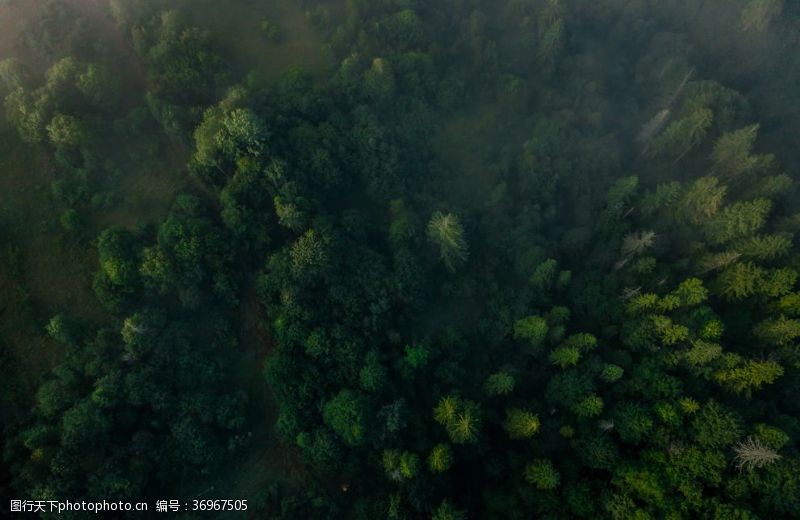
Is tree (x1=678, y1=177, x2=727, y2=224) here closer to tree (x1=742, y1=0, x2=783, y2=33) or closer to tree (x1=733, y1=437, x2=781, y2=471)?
tree (x1=733, y1=437, x2=781, y2=471)

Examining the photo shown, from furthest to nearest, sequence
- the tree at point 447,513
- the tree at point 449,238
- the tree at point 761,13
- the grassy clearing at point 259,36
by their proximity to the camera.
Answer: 1. the tree at point 761,13
2. the grassy clearing at point 259,36
3. the tree at point 449,238
4. the tree at point 447,513

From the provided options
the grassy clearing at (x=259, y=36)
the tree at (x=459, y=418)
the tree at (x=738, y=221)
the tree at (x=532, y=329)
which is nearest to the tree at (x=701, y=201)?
the tree at (x=738, y=221)

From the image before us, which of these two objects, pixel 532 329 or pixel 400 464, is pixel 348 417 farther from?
pixel 532 329

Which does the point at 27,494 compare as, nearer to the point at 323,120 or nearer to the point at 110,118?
the point at 110,118

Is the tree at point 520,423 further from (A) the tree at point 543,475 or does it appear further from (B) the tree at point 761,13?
(B) the tree at point 761,13

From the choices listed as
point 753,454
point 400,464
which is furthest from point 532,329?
point 753,454

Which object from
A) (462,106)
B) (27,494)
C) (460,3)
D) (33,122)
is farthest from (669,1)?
(27,494)

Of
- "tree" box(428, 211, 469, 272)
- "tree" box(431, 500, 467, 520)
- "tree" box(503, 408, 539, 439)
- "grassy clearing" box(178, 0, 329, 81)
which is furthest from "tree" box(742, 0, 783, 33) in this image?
"tree" box(431, 500, 467, 520)
